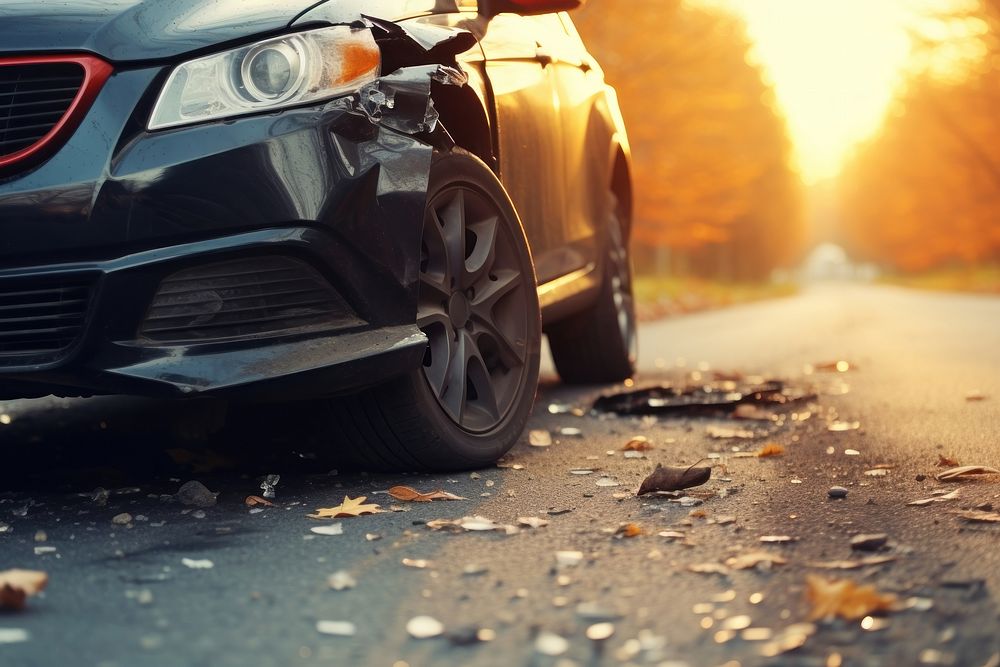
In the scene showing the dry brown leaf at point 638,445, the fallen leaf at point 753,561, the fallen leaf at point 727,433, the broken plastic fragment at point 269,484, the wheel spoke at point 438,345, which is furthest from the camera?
the fallen leaf at point 727,433

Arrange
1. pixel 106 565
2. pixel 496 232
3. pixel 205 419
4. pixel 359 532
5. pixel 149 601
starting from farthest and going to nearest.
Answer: pixel 205 419, pixel 496 232, pixel 359 532, pixel 106 565, pixel 149 601

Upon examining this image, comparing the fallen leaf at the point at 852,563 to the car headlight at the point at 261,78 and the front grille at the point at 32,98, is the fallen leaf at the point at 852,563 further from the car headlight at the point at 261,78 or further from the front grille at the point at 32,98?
the front grille at the point at 32,98

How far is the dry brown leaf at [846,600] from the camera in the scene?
92.0 inches

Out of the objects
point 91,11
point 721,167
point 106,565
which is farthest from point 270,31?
point 721,167

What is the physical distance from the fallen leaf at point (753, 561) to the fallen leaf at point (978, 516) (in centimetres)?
63

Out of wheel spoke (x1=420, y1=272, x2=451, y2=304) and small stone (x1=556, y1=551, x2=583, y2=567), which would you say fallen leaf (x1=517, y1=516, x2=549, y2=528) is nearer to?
small stone (x1=556, y1=551, x2=583, y2=567)

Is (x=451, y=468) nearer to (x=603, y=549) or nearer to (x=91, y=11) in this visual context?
(x=603, y=549)

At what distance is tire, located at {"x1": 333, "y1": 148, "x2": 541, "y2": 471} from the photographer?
12.0 feet

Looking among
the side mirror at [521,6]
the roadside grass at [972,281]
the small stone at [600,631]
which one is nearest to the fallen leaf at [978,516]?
the small stone at [600,631]

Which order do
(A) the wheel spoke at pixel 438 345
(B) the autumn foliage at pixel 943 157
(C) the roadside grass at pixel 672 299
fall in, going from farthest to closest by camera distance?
(B) the autumn foliage at pixel 943 157, (C) the roadside grass at pixel 672 299, (A) the wheel spoke at pixel 438 345

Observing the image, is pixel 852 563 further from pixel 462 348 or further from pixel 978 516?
pixel 462 348

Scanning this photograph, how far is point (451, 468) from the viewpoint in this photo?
3.79 metres

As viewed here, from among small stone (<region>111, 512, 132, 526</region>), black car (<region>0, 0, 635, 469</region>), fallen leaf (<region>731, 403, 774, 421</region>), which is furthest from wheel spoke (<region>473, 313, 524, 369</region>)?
fallen leaf (<region>731, 403, 774, 421</region>)

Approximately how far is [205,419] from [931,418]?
2.72m
